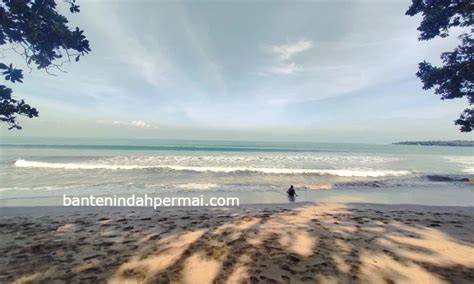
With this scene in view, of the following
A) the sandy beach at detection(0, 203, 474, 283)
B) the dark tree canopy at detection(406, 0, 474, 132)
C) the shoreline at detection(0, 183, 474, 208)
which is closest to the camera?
the sandy beach at detection(0, 203, 474, 283)

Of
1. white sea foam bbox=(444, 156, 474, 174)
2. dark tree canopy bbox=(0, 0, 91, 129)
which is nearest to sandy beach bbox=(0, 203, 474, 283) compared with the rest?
dark tree canopy bbox=(0, 0, 91, 129)

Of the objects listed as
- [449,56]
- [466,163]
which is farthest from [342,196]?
[466,163]

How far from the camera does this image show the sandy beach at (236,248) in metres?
3.92

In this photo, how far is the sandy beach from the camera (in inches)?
154

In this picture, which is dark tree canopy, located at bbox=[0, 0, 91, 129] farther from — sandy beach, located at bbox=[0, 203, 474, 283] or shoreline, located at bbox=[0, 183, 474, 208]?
shoreline, located at bbox=[0, 183, 474, 208]

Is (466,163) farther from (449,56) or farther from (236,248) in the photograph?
(236,248)

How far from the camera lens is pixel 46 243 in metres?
5.34

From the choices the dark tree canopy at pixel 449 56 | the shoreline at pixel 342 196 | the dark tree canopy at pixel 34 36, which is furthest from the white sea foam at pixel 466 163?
the dark tree canopy at pixel 34 36

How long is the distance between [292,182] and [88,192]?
12.0 m

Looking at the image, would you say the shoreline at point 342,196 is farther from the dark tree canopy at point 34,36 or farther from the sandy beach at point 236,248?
the dark tree canopy at point 34,36

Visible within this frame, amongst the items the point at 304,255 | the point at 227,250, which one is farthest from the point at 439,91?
the point at 227,250

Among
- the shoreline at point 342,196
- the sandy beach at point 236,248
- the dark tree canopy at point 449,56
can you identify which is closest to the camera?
the sandy beach at point 236,248

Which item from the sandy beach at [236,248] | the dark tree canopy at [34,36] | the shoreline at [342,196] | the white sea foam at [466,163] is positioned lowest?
the white sea foam at [466,163]

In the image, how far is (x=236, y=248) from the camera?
4.95 meters
